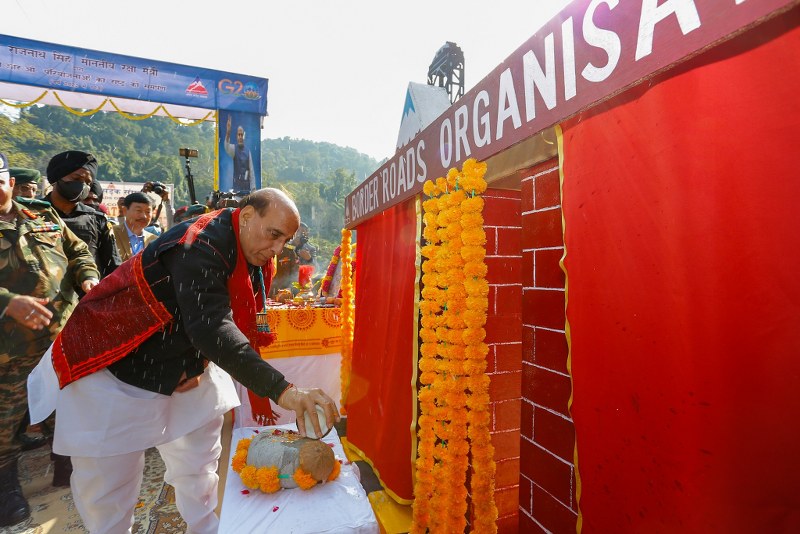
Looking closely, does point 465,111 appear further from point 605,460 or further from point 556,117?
point 605,460

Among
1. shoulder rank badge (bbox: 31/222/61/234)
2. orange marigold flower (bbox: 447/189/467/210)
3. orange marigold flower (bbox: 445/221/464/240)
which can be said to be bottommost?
orange marigold flower (bbox: 445/221/464/240)

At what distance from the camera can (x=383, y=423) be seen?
122 inches

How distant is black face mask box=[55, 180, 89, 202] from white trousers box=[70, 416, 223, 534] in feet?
8.70

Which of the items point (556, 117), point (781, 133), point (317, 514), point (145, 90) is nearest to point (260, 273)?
point (317, 514)

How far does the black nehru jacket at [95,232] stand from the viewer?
3498mm

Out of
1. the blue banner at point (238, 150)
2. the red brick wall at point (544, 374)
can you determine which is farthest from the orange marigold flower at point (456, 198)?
the blue banner at point (238, 150)

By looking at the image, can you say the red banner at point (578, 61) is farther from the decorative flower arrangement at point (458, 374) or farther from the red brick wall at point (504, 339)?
the red brick wall at point (504, 339)

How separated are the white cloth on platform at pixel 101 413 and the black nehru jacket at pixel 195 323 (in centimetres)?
7

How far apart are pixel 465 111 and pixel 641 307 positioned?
123 centimetres

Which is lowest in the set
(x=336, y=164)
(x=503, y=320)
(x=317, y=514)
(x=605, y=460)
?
(x=317, y=514)

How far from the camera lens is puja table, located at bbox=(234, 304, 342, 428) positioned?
443cm

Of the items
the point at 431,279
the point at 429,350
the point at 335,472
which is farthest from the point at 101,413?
the point at 431,279

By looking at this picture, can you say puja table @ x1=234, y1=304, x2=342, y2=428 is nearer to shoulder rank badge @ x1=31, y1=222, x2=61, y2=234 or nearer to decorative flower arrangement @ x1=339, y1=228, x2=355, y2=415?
decorative flower arrangement @ x1=339, y1=228, x2=355, y2=415

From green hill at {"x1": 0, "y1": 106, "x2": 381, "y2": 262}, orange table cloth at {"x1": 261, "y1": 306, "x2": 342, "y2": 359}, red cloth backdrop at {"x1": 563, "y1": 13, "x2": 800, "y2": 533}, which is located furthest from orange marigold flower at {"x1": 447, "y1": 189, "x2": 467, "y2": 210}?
green hill at {"x1": 0, "y1": 106, "x2": 381, "y2": 262}
